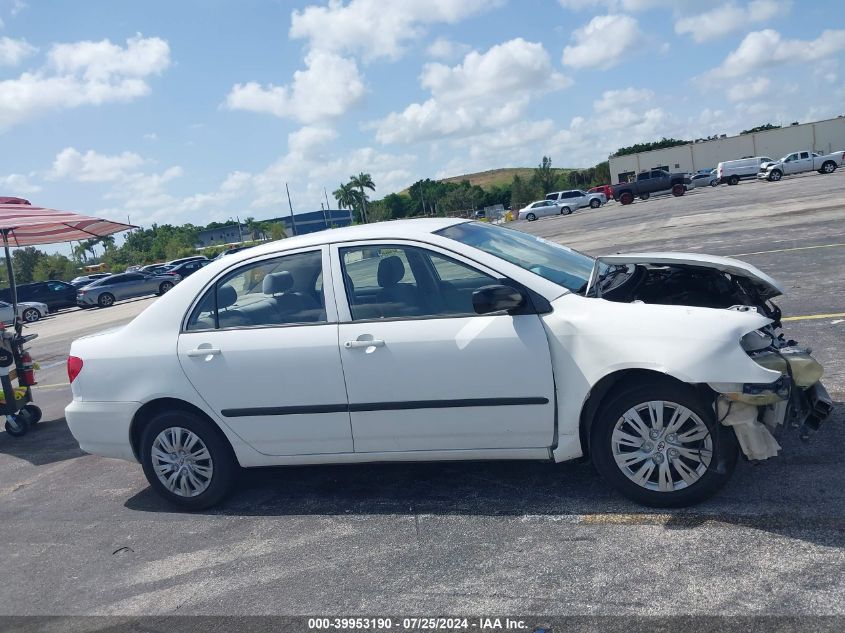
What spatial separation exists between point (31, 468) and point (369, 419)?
3.92 metres

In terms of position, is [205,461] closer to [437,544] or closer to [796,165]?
[437,544]

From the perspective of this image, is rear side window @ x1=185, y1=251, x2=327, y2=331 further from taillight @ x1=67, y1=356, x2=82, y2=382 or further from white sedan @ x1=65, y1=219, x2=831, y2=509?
taillight @ x1=67, y1=356, x2=82, y2=382

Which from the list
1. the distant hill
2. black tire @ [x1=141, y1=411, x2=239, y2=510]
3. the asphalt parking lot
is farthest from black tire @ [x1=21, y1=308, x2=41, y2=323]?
the distant hill

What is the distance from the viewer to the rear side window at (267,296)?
4.69 meters

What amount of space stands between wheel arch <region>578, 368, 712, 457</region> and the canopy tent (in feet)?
19.7

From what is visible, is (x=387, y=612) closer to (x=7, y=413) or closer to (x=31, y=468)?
(x=31, y=468)

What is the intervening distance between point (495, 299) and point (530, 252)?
3.24ft

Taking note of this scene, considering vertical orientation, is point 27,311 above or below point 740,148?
below

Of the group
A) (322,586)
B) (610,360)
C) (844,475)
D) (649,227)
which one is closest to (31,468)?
(322,586)

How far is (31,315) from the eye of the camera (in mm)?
31906

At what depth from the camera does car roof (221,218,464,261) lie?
184 inches

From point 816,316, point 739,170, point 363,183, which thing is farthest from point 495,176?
point 816,316

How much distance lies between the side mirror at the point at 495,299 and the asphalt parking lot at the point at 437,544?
1.18 metres

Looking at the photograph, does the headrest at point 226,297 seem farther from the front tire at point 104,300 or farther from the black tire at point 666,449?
the front tire at point 104,300
